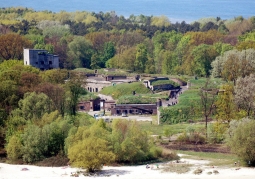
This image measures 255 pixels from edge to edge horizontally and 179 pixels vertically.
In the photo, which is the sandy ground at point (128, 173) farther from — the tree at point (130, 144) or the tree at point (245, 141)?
the tree at point (130, 144)

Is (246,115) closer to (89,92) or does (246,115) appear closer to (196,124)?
(196,124)

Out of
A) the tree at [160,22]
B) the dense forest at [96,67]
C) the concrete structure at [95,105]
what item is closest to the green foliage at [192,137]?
the dense forest at [96,67]

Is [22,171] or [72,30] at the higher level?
[72,30]

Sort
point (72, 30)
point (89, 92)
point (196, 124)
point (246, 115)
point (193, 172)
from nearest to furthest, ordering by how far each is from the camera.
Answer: point (193, 172)
point (246, 115)
point (196, 124)
point (89, 92)
point (72, 30)

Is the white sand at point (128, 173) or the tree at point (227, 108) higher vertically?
the tree at point (227, 108)

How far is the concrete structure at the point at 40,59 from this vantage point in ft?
264

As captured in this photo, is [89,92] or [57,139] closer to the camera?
[57,139]

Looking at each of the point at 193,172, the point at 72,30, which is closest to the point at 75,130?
the point at 193,172

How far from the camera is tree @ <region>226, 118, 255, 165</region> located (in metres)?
46.2

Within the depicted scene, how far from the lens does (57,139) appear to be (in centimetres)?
5059

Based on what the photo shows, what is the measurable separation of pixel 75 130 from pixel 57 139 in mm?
1689

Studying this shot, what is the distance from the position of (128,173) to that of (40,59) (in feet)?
130

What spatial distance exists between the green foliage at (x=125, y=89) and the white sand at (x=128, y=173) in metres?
27.9

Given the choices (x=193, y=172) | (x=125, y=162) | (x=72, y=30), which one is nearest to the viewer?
(x=193, y=172)
